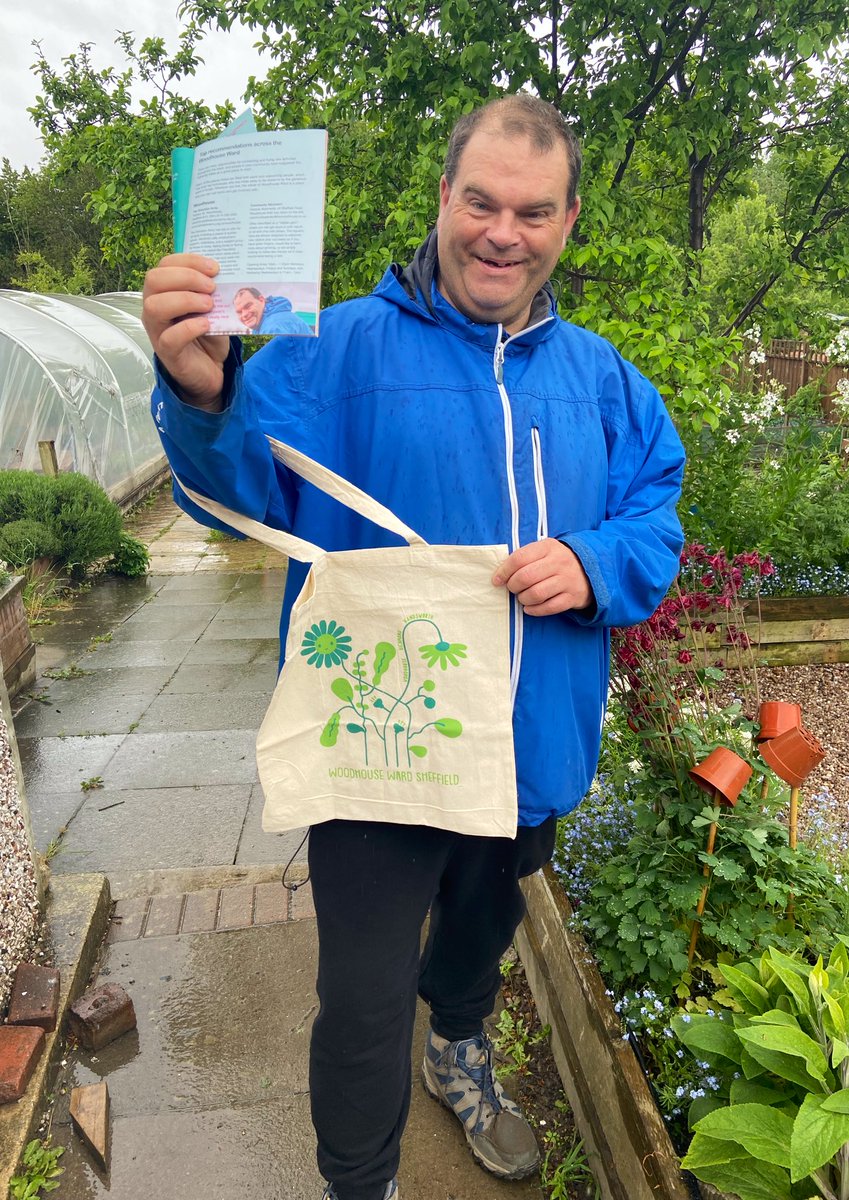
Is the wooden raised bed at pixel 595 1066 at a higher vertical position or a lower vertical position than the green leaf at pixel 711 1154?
lower

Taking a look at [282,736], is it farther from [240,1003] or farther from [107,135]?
[107,135]

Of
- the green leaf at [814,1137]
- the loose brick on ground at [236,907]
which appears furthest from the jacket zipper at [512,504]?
the loose brick on ground at [236,907]

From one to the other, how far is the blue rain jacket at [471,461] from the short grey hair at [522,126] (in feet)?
0.87

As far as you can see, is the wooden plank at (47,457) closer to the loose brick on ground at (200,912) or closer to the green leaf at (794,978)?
the loose brick on ground at (200,912)

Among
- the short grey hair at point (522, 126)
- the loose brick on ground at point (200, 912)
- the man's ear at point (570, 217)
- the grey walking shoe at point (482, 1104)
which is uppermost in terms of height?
the short grey hair at point (522, 126)

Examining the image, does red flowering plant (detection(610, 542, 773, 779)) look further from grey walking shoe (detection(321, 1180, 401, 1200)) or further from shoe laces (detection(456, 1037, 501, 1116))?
grey walking shoe (detection(321, 1180, 401, 1200))

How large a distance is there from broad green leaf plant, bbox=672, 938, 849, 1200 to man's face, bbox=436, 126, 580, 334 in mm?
1411

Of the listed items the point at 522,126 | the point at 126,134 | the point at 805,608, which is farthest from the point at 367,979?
the point at 126,134

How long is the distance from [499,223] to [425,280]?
6.8 inches

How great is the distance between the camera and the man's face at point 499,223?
5.13ft

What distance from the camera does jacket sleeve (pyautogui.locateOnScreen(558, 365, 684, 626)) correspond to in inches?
62.8

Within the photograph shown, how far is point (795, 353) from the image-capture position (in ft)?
45.4

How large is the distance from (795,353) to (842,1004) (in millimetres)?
14229

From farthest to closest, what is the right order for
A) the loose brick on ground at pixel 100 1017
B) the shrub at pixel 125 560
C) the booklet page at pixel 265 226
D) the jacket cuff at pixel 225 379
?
the shrub at pixel 125 560 < the loose brick on ground at pixel 100 1017 < the jacket cuff at pixel 225 379 < the booklet page at pixel 265 226
